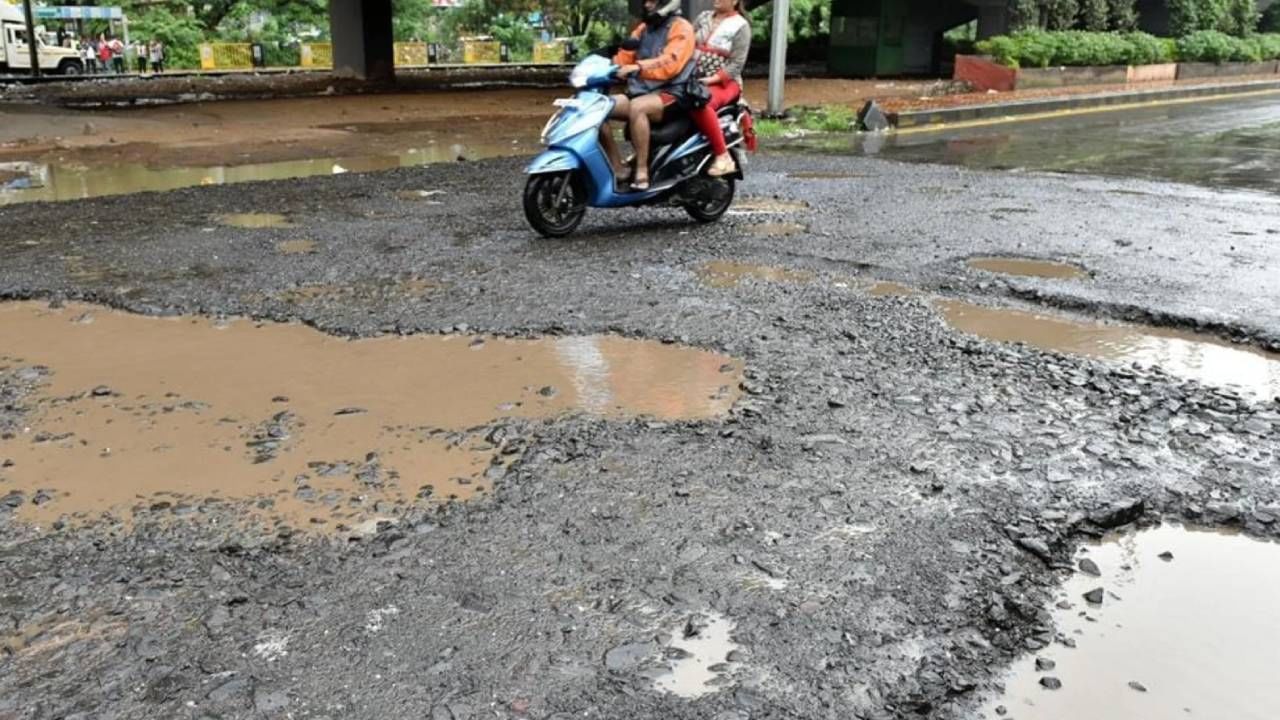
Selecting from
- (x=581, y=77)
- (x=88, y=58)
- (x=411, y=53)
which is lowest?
(x=581, y=77)

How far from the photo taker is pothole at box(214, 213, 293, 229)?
27.4 ft

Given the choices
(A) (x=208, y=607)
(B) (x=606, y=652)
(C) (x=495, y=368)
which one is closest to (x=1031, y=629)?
(B) (x=606, y=652)

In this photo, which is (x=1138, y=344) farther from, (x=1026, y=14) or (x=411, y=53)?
(x=411, y=53)

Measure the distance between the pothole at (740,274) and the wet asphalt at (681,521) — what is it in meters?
0.12

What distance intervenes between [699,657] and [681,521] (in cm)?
77

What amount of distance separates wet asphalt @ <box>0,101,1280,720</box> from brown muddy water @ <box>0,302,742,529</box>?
146mm

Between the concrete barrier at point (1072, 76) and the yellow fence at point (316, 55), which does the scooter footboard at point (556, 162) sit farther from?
the yellow fence at point (316, 55)

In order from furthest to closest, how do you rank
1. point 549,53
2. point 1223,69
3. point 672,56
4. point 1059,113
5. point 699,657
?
point 549,53 → point 1223,69 → point 1059,113 → point 672,56 → point 699,657

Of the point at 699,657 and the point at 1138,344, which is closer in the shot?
the point at 699,657

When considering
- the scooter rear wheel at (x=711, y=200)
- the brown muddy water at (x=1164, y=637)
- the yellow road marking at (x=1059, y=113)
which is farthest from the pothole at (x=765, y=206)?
the yellow road marking at (x=1059, y=113)

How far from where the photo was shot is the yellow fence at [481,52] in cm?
4741

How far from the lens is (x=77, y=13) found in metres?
38.8

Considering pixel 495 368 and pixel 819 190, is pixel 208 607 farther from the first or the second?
pixel 819 190

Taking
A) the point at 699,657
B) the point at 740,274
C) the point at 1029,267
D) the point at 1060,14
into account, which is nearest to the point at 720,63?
the point at 740,274
